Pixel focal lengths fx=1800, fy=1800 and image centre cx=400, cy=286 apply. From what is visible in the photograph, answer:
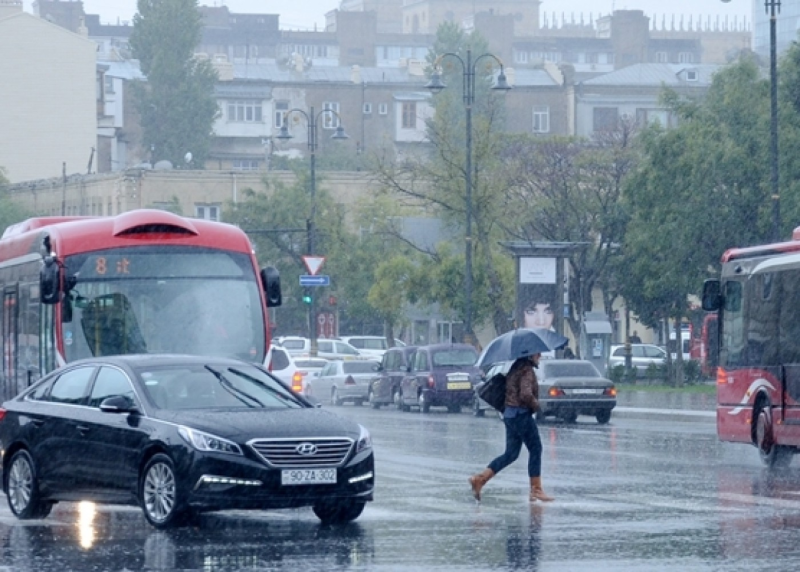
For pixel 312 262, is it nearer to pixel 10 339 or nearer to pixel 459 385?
pixel 459 385

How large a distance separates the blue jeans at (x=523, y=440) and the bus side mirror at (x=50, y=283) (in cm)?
537

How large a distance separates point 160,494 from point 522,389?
4.20m

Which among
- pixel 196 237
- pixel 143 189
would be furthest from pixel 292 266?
pixel 196 237

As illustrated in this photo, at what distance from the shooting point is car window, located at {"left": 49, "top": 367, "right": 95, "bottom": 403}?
16422 mm

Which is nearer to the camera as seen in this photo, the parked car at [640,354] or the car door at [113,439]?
the car door at [113,439]

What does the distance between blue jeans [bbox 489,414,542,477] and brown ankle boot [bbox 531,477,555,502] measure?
0.06 meters

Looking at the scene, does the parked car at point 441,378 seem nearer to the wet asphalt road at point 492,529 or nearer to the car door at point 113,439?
the wet asphalt road at point 492,529

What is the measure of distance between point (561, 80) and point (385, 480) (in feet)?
369

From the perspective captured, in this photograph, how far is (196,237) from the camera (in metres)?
21.0

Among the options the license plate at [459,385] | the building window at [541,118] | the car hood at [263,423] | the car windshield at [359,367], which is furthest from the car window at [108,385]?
the building window at [541,118]

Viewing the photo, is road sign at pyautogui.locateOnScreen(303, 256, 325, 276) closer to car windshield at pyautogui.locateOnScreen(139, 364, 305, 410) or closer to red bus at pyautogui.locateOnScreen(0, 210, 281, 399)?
red bus at pyautogui.locateOnScreen(0, 210, 281, 399)

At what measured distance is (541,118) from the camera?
12800cm

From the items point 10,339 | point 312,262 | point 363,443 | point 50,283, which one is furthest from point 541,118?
point 363,443

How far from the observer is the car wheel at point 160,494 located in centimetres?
1480
